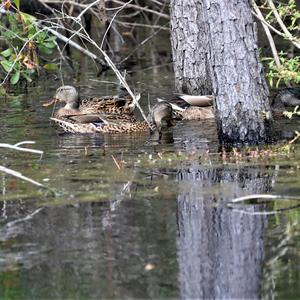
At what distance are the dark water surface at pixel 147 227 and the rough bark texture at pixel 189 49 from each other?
343 cm

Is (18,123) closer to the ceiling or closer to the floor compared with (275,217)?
closer to the ceiling

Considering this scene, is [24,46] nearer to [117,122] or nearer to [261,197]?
[117,122]

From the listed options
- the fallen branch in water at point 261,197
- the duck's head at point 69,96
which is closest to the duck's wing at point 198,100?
the duck's head at point 69,96

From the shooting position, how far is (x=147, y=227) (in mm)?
7117

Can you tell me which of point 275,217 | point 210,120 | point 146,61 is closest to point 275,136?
point 210,120

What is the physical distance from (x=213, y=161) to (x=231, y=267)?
10.6 feet

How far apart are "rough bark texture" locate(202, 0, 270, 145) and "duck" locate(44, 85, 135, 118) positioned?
287cm

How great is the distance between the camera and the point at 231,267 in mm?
6195

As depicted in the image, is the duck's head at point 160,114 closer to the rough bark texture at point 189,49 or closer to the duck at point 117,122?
the duck at point 117,122

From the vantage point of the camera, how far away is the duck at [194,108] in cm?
1302

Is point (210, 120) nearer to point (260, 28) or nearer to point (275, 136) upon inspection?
point (275, 136)

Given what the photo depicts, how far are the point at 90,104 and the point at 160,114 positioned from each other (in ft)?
4.57

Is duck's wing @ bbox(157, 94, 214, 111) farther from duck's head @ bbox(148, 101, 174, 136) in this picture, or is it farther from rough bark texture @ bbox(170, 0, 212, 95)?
duck's head @ bbox(148, 101, 174, 136)

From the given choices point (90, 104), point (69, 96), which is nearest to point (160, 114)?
point (90, 104)
